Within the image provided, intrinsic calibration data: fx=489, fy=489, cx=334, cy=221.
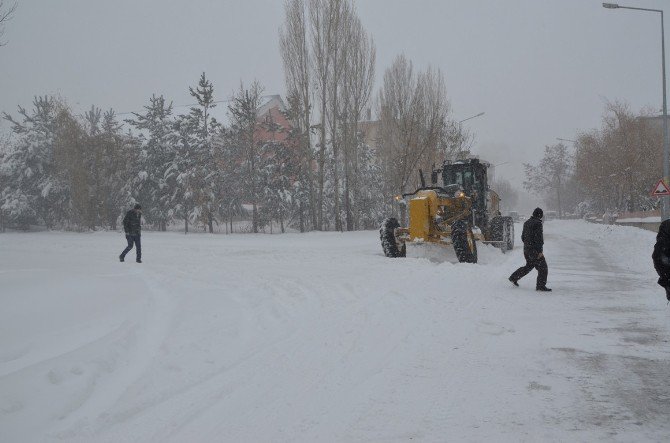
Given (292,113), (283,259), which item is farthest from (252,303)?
(292,113)

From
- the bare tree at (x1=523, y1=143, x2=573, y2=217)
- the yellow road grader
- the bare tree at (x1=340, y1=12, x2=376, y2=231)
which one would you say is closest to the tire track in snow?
the yellow road grader

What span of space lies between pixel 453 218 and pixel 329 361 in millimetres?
9911

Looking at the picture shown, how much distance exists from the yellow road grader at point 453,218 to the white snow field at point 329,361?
3.37m

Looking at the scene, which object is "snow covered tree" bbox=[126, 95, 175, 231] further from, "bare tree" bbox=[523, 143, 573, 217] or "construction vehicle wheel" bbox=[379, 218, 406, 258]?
"bare tree" bbox=[523, 143, 573, 217]

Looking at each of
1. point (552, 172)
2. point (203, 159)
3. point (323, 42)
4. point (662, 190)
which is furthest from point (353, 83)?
point (552, 172)

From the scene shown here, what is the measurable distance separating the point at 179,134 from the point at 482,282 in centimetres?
2827

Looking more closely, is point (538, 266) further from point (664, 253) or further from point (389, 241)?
point (389, 241)

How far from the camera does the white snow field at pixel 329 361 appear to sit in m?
3.45

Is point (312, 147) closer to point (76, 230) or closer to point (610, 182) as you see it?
point (76, 230)

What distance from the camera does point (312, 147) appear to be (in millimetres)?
31844

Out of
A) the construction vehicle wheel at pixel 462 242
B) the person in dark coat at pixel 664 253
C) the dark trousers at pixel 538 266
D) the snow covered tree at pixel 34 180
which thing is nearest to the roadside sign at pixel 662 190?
the construction vehicle wheel at pixel 462 242

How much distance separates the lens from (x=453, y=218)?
1405 cm

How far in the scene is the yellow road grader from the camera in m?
12.9

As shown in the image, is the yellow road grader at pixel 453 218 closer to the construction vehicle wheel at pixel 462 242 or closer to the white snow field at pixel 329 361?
the construction vehicle wheel at pixel 462 242
